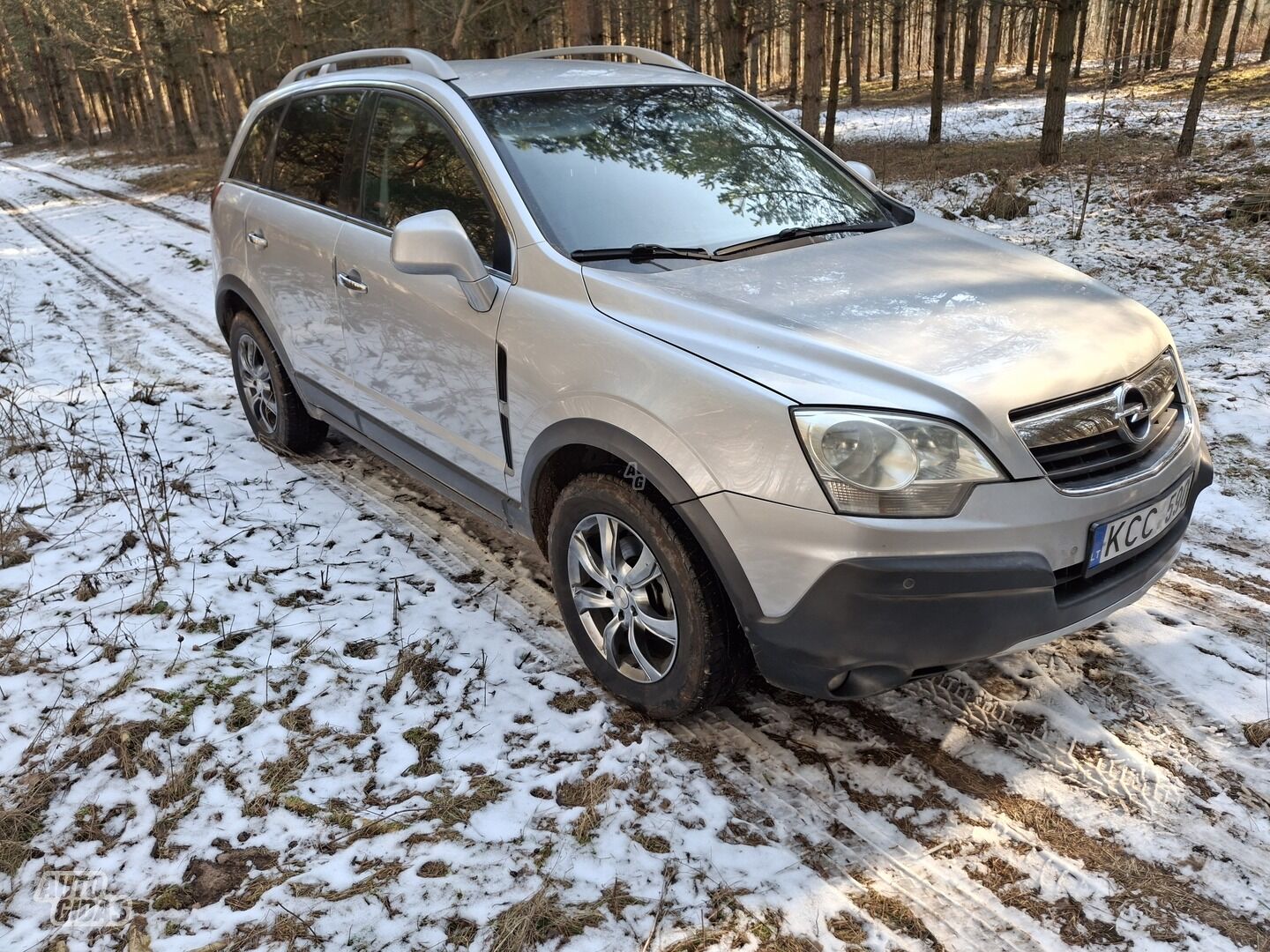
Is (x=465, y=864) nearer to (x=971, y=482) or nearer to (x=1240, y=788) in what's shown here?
(x=971, y=482)

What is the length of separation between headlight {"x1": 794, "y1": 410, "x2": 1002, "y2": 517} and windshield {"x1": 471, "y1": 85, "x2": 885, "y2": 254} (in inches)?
42.9

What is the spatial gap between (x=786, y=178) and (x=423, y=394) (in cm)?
165

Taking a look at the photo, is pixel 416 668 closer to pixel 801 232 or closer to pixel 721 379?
pixel 721 379

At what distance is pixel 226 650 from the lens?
3.43m

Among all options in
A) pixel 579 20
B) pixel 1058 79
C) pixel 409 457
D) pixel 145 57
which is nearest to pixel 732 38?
pixel 579 20

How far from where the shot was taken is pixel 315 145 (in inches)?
170

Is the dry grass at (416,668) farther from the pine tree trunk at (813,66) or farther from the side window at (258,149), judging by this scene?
the pine tree trunk at (813,66)

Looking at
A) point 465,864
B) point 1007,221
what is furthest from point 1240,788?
point 1007,221

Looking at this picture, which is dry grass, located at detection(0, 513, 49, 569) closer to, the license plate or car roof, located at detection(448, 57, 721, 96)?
car roof, located at detection(448, 57, 721, 96)

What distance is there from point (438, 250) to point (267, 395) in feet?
8.36

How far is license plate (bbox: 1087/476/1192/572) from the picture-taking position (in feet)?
7.98

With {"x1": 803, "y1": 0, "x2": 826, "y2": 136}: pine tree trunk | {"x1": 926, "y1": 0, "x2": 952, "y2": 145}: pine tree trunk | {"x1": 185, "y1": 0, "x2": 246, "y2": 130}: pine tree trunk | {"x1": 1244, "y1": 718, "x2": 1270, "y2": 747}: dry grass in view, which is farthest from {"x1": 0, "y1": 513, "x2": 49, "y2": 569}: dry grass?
{"x1": 926, "y1": 0, "x2": 952, "y2": 145}: pine tree trunk

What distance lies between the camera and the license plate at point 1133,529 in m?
2.43

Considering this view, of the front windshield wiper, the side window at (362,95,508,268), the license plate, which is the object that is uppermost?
the side window at (362,95,508,268)
